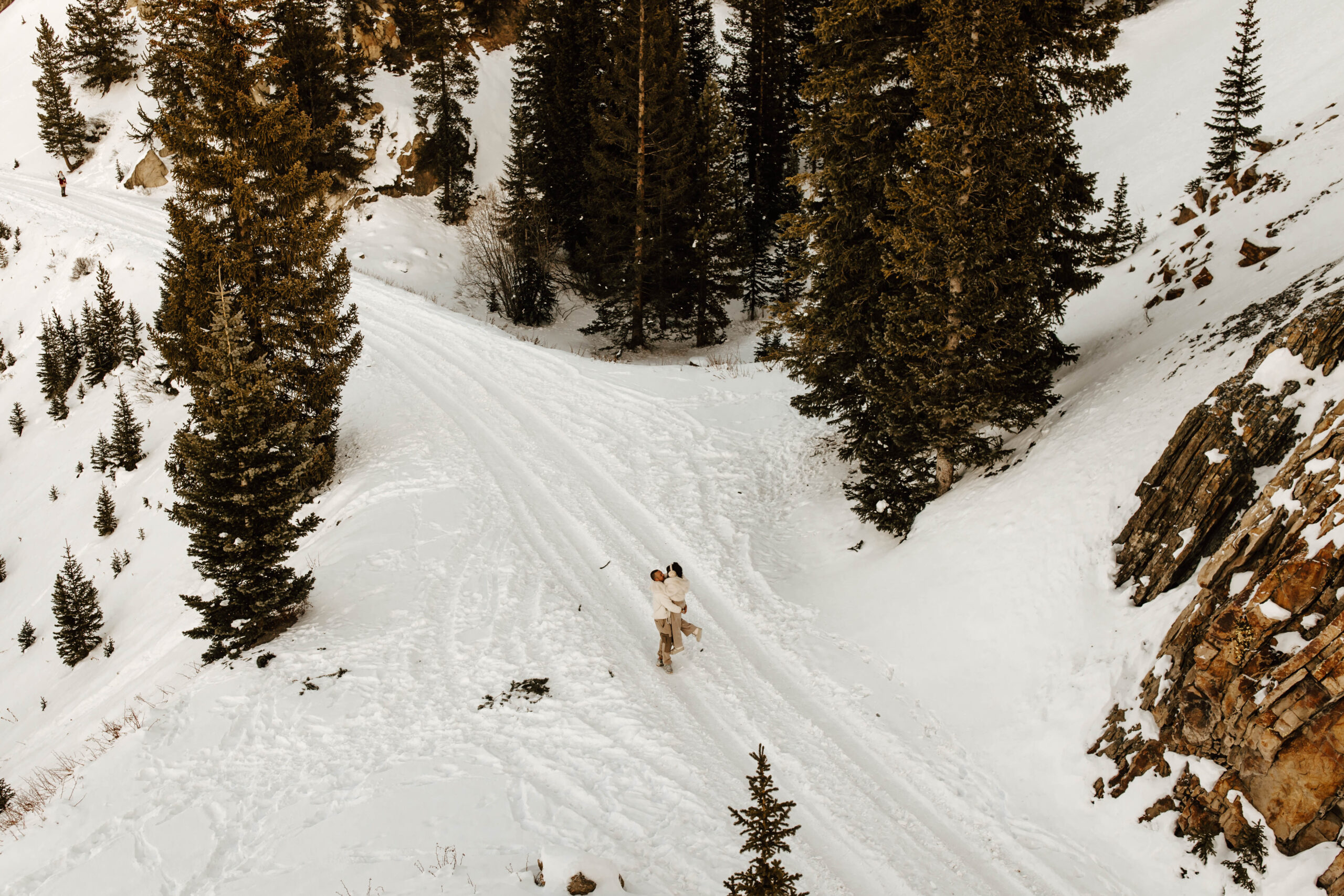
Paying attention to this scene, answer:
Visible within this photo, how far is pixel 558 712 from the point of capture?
980 centimetres

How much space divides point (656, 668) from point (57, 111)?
57.6 metres

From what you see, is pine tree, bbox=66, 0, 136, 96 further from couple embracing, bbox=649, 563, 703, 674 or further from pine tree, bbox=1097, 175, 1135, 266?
pine tree, bbox=1097, 175, 1135, 266

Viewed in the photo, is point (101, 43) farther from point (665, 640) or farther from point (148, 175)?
point (665, 640)

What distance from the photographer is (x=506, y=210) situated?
33.0 m

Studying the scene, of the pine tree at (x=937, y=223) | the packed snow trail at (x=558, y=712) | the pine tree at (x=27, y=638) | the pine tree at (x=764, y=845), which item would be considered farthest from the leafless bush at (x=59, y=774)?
the pine tree at (x=937, y=223)

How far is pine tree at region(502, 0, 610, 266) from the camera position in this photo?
32469 millimetres

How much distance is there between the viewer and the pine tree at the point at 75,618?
63.2 feet

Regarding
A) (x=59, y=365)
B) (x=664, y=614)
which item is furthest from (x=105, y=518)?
(x=664, y=614)

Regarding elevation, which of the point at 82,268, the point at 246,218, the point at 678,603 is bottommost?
the point at 678,603

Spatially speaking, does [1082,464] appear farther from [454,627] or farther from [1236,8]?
[1236,8]

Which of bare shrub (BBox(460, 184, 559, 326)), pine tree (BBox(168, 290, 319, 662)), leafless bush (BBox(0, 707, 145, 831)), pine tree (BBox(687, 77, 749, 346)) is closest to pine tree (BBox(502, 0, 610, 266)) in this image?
bare shrub (BBox(460, 184, 559, 326))

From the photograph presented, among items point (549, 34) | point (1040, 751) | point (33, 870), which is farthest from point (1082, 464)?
point (549, 34)

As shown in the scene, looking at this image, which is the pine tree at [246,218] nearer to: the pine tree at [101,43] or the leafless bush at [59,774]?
the leafless bush at [59,774]

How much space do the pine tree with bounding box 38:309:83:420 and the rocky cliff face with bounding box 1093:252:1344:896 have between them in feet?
126
